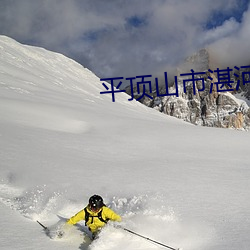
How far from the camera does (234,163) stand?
1023 cm

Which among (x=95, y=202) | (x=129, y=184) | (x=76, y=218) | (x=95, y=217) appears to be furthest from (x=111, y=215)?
(x=129, y=184)

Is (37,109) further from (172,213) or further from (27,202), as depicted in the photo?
(172,213)

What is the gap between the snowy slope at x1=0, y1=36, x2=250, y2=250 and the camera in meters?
5.27

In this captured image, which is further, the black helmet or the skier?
the skier

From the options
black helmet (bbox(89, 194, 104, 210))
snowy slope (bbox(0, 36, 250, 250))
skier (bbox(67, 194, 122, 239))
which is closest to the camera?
snowy slope (bbox(0, 36, 250, 250))

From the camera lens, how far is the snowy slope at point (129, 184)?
527 centimetres

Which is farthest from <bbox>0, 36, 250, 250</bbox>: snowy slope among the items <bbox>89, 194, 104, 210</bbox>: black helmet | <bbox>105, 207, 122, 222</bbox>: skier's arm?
<bbox>89, 194, 104, 210</bbox>: black helmet

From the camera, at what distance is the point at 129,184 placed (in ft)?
25.7

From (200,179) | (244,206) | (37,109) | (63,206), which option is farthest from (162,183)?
(37,109)

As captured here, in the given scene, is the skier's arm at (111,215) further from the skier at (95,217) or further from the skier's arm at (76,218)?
the skier's arm at (76,218)

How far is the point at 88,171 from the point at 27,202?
235cm

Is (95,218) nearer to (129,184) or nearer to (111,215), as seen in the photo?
(111,215)

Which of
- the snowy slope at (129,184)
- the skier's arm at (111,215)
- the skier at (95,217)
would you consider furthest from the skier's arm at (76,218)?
the skier's arm at (111,215)

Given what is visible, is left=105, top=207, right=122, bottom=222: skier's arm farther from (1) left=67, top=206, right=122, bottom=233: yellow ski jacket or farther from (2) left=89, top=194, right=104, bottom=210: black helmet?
(2) left=89, top=194, right=104, bottom=210: black helmet
